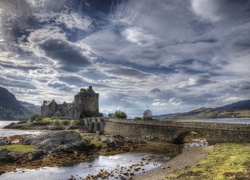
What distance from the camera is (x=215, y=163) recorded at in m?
25.8

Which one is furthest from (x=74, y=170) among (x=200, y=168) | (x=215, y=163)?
(x=215, y=163)

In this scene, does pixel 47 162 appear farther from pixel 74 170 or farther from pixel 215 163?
pixel 215 163

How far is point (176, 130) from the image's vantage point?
52.1 metres

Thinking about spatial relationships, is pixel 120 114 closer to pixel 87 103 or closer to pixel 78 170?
pixel 87 103

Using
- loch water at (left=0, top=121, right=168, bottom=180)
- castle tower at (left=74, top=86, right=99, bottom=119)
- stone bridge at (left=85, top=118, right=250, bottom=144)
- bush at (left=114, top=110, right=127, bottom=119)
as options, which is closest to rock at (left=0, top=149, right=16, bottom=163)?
loch water at (left=0, top=121, right=168, bottom=180)

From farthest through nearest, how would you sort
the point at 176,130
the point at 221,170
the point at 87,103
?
the point at 87,103, the point at 176,130, the point at 221,170

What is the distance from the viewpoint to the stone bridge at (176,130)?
133ft

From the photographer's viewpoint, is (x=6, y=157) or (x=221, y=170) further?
(x=6, y=157)

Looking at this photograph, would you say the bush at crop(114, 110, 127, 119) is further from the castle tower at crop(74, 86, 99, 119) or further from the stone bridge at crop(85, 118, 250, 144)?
the stone bridge at crop(85, 118, 250, 144)

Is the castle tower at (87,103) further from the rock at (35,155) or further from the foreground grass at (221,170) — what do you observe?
the foreground grass at (221,170)

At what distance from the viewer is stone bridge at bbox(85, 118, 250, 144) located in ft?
133

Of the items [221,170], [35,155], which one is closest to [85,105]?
[35,155]

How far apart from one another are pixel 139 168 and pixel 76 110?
8882 cm

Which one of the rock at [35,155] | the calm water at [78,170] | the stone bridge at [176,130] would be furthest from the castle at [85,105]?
the calm water at [78,170]
